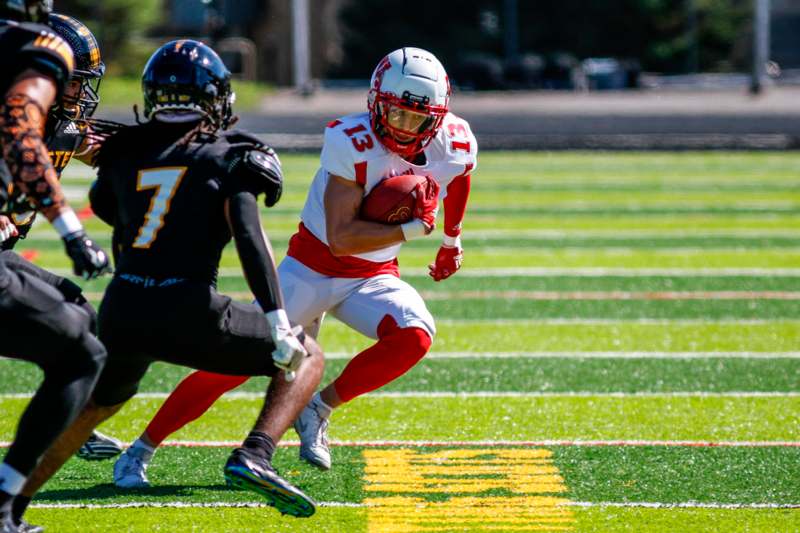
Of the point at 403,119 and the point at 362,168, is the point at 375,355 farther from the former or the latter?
the point at 403,119

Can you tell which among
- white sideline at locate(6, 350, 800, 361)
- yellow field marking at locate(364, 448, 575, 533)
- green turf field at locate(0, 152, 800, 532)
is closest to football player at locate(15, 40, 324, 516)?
green turf field at locate(0, 152, 800, 532)

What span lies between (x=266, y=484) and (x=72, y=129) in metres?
1.66

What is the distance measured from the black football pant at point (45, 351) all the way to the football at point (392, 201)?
1.34m

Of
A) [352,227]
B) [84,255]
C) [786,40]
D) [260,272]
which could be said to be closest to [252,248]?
[260,272]

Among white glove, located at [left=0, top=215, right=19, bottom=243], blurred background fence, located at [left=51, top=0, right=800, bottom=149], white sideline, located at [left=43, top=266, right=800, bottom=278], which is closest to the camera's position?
white glove, located at [left=0, top=215, right=19, bottom=243]

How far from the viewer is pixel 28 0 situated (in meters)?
3.80

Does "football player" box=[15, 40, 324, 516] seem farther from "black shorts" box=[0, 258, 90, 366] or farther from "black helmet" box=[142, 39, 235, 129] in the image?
"black shorts" box=[0, 258, 90, 366]

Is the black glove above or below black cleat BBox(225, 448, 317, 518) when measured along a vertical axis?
above

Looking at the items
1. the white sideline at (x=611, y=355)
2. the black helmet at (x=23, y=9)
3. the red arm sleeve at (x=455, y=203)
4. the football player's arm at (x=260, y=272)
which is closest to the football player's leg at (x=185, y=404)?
the football player's arm at (x=260, y=272)

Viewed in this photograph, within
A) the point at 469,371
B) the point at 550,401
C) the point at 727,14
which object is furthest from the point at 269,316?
the point at 727,14

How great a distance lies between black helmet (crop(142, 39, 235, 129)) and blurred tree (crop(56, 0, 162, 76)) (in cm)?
2446

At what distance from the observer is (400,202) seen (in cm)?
468

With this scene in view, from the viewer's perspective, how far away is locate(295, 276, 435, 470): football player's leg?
4691 mm

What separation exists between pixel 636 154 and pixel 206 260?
15.8 metres
